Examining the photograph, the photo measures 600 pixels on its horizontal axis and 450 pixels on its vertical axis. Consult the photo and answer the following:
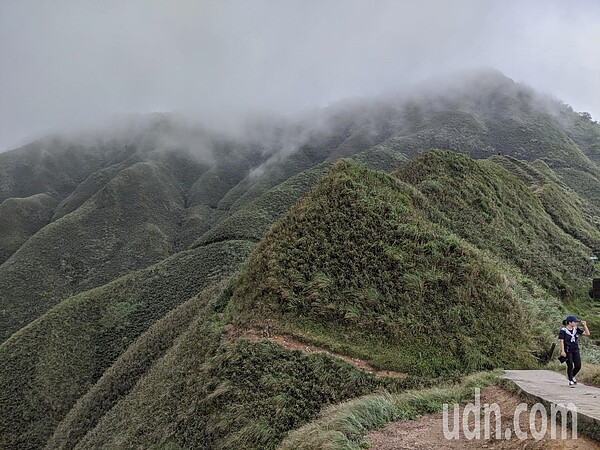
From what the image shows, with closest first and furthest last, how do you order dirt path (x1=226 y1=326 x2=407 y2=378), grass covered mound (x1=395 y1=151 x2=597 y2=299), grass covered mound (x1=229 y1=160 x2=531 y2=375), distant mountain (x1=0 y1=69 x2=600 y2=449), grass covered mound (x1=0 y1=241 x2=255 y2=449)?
dirt path (x1=226 y1=326 x2=407 y2=378)
distant mountain (x1=0 y1=69 x2=600 y2=449)
grass covered mound (x1=229 y1=160 x2=531 y2=375)
grass covered mound (x1=395 y1=151 x2=597 y2=299)
grass covered mound (x1=0 y1=241 x2=255 y2=449)

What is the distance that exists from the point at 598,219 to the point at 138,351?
50061mm

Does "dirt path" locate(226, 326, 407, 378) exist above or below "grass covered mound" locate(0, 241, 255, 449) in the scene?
above

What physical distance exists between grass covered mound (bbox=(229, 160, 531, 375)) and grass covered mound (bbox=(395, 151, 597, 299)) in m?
6.91

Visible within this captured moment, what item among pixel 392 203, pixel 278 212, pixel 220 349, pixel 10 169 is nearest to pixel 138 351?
pixel 220 349

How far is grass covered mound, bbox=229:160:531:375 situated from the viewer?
1292 centimetres

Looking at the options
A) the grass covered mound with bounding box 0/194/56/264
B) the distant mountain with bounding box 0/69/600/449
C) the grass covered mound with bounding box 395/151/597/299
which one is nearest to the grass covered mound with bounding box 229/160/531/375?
the distant mountain with bounding box 0/69/600/449

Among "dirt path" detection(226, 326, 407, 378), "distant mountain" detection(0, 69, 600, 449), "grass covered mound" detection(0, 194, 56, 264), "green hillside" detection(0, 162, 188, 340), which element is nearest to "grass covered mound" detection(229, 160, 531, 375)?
"distant mountain" detection(0, 69, 600, 449)

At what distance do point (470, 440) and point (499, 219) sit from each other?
20934mm

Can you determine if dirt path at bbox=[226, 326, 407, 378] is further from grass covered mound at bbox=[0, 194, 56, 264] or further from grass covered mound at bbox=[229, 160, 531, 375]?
grass covered mound at bbox=[0, 194, 56, 264]

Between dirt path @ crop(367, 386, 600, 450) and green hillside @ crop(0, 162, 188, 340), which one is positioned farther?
green hillside @ crop(0, 162, 188, 340)

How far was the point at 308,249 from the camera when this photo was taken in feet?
53.3

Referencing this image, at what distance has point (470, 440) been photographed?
7547 mm

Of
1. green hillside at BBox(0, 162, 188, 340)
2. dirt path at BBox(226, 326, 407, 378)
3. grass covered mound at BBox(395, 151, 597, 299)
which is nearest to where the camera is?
dirt path at BBox(226, 326, 407, 378)

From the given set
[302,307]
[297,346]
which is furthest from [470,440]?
[302,307]
